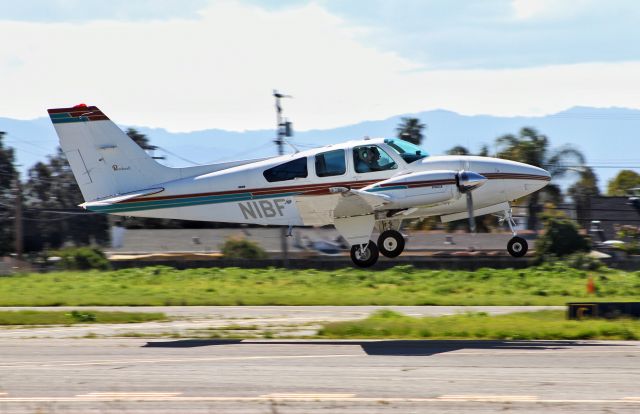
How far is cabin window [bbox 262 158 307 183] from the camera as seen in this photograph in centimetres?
1938

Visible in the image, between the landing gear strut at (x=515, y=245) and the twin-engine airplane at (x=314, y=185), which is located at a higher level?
the twin-engine airplane at (x=314, y=185)

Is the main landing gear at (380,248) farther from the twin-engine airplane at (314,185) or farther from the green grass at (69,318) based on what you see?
the green grass at (69,318)

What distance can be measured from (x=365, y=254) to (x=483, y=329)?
344 cm

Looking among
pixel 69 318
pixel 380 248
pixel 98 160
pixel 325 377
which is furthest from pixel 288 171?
pixel 69 318

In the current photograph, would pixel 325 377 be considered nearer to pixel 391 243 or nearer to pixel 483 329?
pixel 391 243

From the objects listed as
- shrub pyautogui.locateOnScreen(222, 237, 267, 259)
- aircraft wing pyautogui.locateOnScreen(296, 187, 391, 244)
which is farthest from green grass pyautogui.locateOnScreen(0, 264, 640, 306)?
aircraft wing pyautogui.locateOnScreen(296, 187, 391, 244)

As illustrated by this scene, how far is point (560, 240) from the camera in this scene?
4466cm

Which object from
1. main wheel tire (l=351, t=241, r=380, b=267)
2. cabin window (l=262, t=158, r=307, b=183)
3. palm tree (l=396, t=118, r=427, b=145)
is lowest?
main wheel tire (l=351, t=241, r=380, b=267)

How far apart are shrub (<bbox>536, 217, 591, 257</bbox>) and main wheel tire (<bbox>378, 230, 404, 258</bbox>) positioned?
1011 inches

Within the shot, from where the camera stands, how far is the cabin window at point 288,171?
19.4 metres

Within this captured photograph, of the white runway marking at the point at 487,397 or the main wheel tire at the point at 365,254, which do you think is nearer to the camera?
the white runway marking at the point at 487,397

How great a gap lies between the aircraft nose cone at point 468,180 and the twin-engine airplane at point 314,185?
2 cm

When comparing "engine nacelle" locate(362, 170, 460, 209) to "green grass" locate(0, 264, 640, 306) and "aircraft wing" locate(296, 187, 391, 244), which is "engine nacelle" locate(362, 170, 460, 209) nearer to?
"aircraft wing" locate(296, 187, 391, 244)

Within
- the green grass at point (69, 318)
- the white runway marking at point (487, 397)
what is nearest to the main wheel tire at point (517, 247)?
the white runway marking at point (487, 397)
